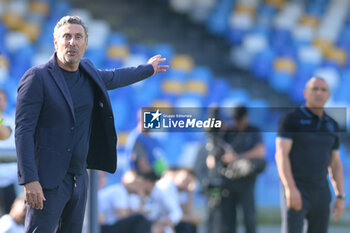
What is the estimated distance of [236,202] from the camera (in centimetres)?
726

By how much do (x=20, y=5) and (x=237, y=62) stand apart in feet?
14.0

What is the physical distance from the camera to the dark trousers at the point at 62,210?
3375 mm

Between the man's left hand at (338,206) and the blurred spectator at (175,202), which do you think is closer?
the man's left hand at (338,206)

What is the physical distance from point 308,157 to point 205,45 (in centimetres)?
862

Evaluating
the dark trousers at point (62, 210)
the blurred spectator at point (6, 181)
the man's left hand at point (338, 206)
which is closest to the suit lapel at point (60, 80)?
the dark trousers at point (62, 210)

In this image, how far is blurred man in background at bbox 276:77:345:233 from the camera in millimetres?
5133

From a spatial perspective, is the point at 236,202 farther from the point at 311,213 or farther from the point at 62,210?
the point at 62,210

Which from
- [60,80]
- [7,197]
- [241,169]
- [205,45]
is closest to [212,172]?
[241,169]

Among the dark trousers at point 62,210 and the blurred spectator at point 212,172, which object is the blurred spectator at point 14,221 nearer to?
the dark trousers at point 62,210

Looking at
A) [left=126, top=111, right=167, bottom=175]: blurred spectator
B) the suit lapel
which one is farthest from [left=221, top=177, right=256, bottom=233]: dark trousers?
the suit lapel

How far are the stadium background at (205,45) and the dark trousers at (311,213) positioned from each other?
19.0 feet

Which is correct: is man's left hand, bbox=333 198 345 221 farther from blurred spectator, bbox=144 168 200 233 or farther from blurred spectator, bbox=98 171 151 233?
blurred spectator, bbox=144 168 200 233

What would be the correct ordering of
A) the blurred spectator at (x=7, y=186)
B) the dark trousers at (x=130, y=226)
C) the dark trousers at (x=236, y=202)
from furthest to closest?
the dark trousers at (x=236, y=202) < the dark trousers at (x=130, y=226) < the blurred spectator at (x=7, y=186)

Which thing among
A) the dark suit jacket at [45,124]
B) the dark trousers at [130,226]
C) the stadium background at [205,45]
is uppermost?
the stadium background at [205,45]
